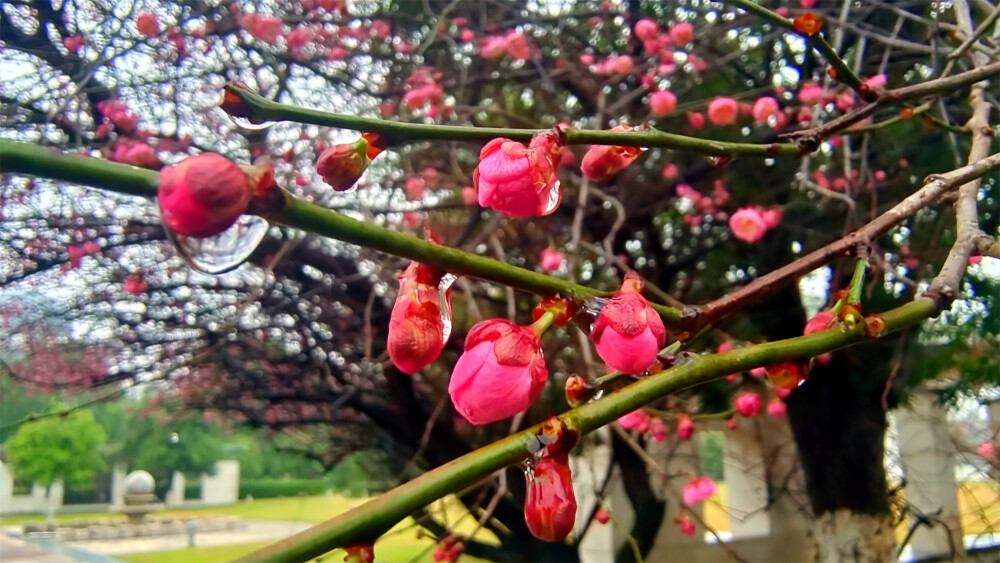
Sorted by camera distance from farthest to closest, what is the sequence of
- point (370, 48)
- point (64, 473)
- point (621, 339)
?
1. point (370, 48)
2. point (64, 473)
3. point (621, 339)

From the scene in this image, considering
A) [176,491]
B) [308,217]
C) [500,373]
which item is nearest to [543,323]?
[500,373]

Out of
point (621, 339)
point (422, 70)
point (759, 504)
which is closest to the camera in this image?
point (621, 339)

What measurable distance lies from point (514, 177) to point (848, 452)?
295cm

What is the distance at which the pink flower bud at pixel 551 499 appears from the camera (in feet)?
1.17

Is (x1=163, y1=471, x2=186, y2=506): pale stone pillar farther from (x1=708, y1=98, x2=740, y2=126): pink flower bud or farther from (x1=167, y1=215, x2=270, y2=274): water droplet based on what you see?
(x1=167, y1=215, x2=270, y2=274): water droplet

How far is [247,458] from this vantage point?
273 centimetres

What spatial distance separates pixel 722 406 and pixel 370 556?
293 cm

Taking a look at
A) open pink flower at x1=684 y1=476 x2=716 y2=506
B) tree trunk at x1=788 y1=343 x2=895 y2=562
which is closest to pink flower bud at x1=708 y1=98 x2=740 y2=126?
open pink flower at x1=684 y1=476 x2=716 y2=506

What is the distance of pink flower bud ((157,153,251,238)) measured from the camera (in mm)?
254

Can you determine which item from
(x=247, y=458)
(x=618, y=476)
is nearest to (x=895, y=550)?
(x=618, y=476)

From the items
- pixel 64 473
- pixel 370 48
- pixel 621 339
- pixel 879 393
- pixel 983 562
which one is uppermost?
pixel 370 48

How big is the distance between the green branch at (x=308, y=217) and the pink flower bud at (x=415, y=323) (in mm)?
43

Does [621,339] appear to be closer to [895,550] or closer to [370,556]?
[370,556]

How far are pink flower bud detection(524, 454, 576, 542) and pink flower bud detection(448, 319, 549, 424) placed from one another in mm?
35
